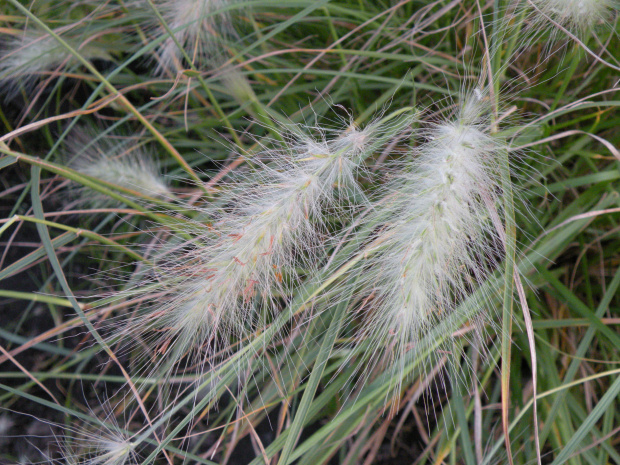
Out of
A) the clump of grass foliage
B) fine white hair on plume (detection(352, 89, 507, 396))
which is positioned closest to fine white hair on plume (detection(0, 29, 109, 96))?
the clump of grass foliage

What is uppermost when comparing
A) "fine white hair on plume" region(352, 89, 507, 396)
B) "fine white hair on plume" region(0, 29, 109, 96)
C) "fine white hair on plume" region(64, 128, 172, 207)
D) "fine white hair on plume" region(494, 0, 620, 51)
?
"fine white hair on plume" region(494, 0, 620, 51)

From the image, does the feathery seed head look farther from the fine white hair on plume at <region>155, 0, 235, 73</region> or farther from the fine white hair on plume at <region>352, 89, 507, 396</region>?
the fine white hair on plume at <region>155, 0, 235, 73</region>

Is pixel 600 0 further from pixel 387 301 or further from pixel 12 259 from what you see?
pixel 12 259

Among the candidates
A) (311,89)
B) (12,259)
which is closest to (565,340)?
(311,89)

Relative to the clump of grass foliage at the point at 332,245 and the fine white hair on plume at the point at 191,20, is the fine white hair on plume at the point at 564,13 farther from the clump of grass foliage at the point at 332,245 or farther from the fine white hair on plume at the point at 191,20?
the fine white hair on plume at the point at 191,20

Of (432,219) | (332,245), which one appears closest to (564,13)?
(432,219)

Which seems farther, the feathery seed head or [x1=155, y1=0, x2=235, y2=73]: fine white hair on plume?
[x1=155, y1=0, x2=235, y2=73]: fine white hair on plume

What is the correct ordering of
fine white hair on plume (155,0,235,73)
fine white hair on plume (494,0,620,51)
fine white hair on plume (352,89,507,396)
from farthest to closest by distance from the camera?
1. fine white hair on plume (155,0,235,73)
2. fine white hair on plume (494,0,620,51)
3. fine white hair on plume (352,89,507,396)

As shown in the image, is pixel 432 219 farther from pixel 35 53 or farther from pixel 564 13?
pixel 35 53
